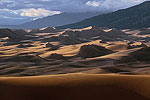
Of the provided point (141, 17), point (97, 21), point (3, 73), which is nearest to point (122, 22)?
point (141, 17)

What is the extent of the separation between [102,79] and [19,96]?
1744 millimetres

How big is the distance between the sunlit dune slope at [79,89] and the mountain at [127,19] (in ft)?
406

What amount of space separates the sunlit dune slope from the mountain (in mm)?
123708

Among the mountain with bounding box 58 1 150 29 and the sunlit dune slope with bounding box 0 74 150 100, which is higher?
the mountain with bounding box 58 1 150 29

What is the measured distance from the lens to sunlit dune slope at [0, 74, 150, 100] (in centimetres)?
491

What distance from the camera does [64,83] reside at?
5402 mm

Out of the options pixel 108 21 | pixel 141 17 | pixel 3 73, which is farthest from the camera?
pixel 108 21

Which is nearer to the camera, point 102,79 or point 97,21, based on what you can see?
point 102,79

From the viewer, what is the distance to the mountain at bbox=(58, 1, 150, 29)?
440 ft

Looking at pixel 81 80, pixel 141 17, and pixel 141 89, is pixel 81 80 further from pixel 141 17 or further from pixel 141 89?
pixel 141 17

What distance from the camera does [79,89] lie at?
16.8ft

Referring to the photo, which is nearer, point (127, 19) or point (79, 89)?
point (79, 89)

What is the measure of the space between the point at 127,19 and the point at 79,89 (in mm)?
144684

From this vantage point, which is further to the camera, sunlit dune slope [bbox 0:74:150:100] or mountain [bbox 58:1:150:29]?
mountain [bbox 58:1:150:29]
